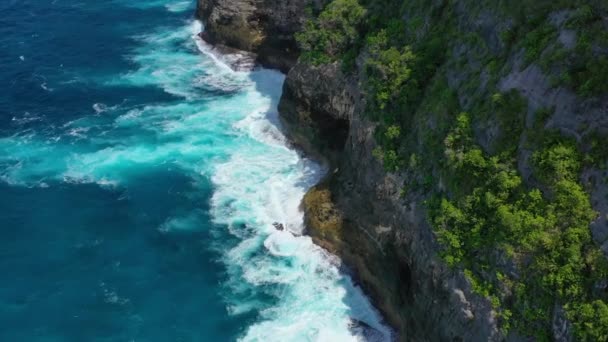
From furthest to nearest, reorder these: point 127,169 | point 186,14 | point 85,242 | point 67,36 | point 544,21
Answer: point 186,14, point 67,36, point 127,169, point 85,242, point 544,21

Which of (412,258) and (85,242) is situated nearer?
(412,258)

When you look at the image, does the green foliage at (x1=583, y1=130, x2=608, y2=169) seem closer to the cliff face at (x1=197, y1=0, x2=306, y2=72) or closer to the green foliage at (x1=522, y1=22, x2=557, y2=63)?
the green foliage at (x1=522, y1=22, x2=557, y2=63)

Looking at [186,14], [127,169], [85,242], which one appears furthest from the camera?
[186,14]

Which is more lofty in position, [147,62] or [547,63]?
[547,63]

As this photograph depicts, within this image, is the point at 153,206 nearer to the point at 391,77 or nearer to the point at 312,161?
the point at 312,161

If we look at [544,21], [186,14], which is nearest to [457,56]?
[544,21]

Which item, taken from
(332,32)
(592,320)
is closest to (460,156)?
(592,320)

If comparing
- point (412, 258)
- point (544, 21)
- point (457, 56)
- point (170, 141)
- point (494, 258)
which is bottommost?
point (170, 141)

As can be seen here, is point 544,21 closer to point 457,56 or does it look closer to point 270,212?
point 457,56
